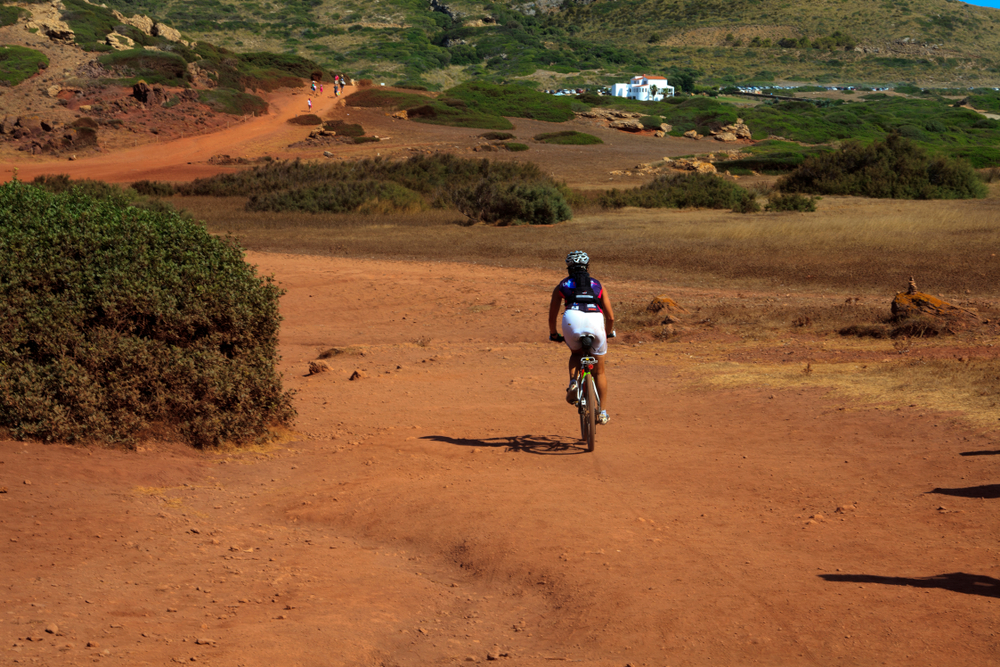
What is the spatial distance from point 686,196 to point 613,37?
120537 millimetres

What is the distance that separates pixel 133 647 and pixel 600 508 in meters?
3.27

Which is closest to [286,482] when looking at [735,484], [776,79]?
[735,484]

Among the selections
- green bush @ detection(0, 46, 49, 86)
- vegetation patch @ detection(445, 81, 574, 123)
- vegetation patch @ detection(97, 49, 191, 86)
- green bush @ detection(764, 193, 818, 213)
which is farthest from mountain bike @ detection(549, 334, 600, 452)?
vegetation patch @ detection(445, 81, 574, 123)

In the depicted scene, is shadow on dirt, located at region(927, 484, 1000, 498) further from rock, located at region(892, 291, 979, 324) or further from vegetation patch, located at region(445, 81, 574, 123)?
vegetation patch, located at region(445, 81, 574, 123)

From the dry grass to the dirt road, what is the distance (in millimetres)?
9326

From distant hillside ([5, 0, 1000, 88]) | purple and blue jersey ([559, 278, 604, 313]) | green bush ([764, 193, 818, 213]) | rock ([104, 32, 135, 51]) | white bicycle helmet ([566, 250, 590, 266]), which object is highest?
distant hillside ([5, 0, 1000, 88])

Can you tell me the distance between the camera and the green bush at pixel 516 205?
89.6ft

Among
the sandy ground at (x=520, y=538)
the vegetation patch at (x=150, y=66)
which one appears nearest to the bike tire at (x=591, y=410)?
the sandy ground at (x=520, y=538)

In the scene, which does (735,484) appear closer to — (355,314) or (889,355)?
(889,355)

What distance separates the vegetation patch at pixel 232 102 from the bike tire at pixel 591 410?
52.2 m

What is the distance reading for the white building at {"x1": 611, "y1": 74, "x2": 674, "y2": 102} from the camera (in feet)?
307

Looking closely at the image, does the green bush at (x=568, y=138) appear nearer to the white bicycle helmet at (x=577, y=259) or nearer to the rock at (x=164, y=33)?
the rock at (x=164, y=33)

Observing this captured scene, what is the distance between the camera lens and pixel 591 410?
7.75m

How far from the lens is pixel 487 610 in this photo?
4.78m
